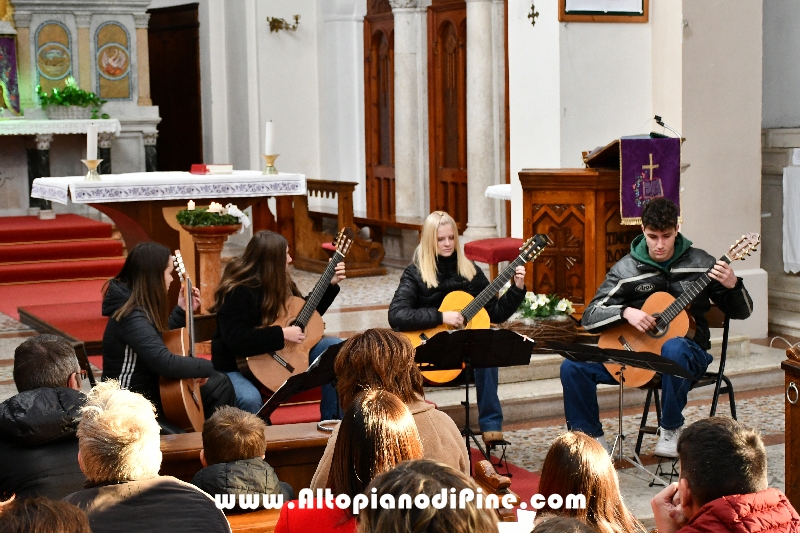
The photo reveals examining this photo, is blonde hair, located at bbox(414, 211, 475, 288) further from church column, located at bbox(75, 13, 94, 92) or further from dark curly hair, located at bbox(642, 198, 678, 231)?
church column, located at bbox(75, 13, 94, 92)

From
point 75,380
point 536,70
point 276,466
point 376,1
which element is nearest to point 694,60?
point 536,70

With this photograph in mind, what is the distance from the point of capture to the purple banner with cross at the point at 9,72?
13.0 metres

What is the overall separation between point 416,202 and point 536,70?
4.61 m

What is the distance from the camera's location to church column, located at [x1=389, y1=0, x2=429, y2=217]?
40.4 ft

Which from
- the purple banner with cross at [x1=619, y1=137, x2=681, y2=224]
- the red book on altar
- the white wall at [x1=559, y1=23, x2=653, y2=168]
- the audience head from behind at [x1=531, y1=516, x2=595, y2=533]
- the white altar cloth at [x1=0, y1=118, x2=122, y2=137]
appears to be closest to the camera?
the audience head from behind at [x1=531, y1=516, x2=595, y2=533]

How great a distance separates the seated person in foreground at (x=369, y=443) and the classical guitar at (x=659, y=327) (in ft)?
9.11

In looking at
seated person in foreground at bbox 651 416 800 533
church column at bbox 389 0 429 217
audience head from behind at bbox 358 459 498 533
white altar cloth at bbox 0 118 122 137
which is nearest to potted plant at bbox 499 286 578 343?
seated person in foreground at bbox 651 416 800 533

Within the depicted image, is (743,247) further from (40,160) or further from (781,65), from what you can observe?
(40,160)

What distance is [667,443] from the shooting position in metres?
5.05

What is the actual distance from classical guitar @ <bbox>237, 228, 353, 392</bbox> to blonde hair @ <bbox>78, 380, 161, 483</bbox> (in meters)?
2.69

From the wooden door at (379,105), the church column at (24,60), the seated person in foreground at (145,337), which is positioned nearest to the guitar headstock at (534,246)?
the seated person in foreground at (145,337)

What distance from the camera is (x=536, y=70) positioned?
8.07 meters

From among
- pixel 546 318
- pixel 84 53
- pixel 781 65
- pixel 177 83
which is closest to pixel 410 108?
pixel 84 53

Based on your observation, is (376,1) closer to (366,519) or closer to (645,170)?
(645,170)
